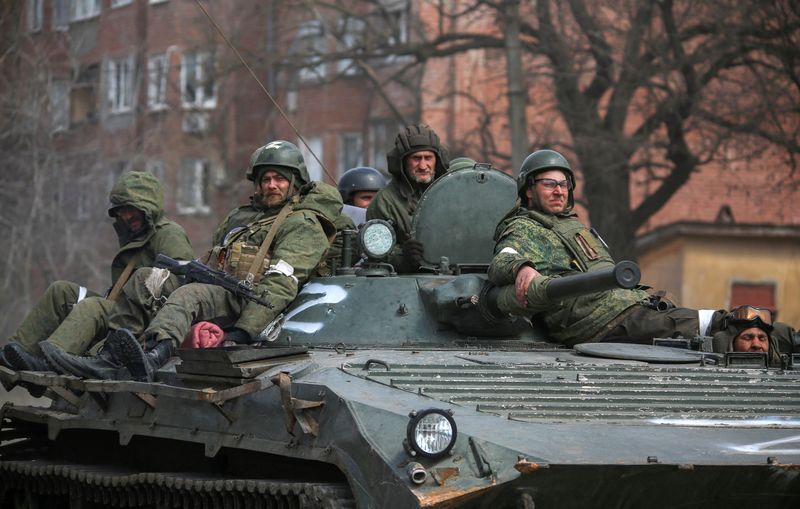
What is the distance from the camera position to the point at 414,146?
1089 centimetres

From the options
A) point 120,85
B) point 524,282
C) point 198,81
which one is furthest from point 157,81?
point 524,282

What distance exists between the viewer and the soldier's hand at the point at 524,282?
27.4 feet

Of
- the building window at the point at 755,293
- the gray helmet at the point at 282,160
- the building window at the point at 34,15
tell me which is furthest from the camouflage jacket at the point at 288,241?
the building window at the point at 755,293

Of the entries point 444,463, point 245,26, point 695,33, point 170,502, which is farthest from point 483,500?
point 245,26

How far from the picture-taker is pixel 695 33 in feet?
64.6

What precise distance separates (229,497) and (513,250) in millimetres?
2254

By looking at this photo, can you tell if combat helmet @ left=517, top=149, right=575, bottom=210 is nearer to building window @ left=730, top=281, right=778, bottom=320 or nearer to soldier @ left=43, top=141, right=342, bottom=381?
soldier @ left=43, top=141, right=342, bottom=381

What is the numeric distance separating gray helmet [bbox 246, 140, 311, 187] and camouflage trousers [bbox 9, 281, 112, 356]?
129cm

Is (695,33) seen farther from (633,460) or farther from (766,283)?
(633,460)

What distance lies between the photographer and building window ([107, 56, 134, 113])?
87.2 feet

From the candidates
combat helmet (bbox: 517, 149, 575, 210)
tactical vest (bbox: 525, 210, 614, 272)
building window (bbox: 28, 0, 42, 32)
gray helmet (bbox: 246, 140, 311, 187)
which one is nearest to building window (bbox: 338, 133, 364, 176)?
building window (bbox: 28, 0, 42, 32)

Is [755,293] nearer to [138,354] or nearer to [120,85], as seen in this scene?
[120,85]

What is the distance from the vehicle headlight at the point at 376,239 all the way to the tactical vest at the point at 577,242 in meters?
0.82

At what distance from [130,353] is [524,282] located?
2146 mm
